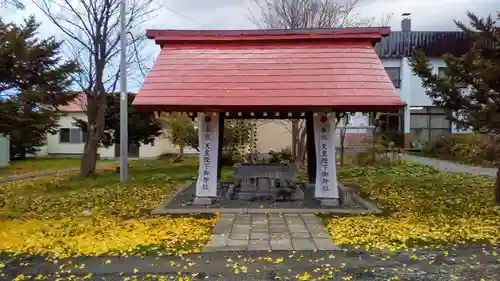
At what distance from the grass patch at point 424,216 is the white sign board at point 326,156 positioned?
3.61 feet

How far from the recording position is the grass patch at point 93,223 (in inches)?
240

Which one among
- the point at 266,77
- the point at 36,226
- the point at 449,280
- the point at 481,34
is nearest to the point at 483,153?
the point at 481,34

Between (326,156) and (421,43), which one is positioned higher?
(421,43)

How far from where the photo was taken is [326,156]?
9273 millimetres

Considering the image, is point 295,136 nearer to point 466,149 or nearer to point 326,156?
point 466,149

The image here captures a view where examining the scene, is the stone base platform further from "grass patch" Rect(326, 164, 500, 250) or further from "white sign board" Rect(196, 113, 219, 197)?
"grass patch" Rect(326, 164, 500, 250)

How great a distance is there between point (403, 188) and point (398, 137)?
16.6 m

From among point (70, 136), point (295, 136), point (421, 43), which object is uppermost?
point (421, 43)

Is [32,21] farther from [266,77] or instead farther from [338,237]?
[338,237]

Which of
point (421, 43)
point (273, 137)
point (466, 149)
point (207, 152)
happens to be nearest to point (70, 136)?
point (273, 137)

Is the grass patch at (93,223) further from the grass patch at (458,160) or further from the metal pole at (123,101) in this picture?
the grass patch at (458,160)

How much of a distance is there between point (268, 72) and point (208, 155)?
6.98 feet

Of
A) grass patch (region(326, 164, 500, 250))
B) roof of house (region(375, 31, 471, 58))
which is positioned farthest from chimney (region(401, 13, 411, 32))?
grass patch (region(326, 164, 500, 250))

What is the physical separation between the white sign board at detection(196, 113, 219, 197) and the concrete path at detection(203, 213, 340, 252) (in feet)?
4.09
